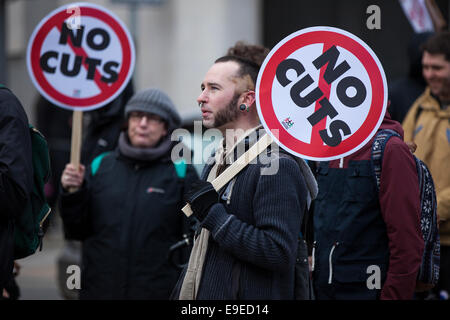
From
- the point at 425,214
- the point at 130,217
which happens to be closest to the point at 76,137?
the point at 130,217

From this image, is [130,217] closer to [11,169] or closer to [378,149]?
[11,169]

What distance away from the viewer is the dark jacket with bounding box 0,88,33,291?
324 centimetres

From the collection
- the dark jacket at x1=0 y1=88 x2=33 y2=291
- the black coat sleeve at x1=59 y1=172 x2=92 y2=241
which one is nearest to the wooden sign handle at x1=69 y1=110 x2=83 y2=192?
the black coat sleeve at x1=59 y1=172 x2=92 y2=241

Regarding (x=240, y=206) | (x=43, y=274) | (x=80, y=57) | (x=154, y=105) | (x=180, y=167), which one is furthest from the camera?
(x=43, y=274)

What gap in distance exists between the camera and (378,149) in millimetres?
3543

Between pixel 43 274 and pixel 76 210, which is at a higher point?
pixel 76 210

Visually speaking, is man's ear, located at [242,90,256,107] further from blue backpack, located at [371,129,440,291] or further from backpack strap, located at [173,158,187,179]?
backpack strap, located at [173,158,187,179]

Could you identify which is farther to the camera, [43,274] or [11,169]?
[43,274]

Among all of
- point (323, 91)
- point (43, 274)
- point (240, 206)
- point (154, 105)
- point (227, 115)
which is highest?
point (323, 91)

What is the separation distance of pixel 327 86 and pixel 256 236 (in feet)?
2.41

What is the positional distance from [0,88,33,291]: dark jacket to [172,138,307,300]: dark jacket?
32.8 inches

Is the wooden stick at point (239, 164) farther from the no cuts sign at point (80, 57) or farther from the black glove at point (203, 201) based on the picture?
the no cuts sign at point (80, 57)
